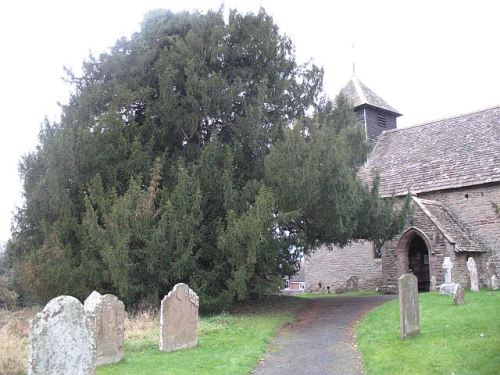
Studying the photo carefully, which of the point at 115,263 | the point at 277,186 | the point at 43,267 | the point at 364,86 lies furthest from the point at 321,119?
the point at 364,86

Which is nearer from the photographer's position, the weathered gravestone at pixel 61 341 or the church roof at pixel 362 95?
the weathered gravestone at pixel 61 341

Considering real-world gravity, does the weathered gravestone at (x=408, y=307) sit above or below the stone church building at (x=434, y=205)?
below

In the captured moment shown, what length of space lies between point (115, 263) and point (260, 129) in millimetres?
6193

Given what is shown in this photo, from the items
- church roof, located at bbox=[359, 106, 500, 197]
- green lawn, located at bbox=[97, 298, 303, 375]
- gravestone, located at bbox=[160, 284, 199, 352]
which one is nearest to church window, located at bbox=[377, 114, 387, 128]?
church roof, located at bbox=[359, 106, 500, 197]

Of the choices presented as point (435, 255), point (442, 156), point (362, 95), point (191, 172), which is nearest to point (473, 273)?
point (435, 255)

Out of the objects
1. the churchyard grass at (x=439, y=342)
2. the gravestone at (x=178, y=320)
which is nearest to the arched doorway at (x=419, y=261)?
the churchyard grass at (x=439, y=342)

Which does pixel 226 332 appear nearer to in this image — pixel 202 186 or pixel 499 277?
pixel 202 186

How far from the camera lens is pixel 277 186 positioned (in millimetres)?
14797

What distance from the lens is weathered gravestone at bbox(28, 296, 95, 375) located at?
20.3 ft

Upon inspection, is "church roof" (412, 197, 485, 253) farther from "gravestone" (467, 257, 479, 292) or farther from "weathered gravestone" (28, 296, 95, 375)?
"weathered gravestone" (28, 296, 95, 375)

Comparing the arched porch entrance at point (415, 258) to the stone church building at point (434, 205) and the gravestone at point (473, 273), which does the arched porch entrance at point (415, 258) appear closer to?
the stone church building at point (434, 205)

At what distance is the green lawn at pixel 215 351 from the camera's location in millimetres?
8516

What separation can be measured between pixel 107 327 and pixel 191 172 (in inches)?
293

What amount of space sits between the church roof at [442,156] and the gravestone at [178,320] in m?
12.8
